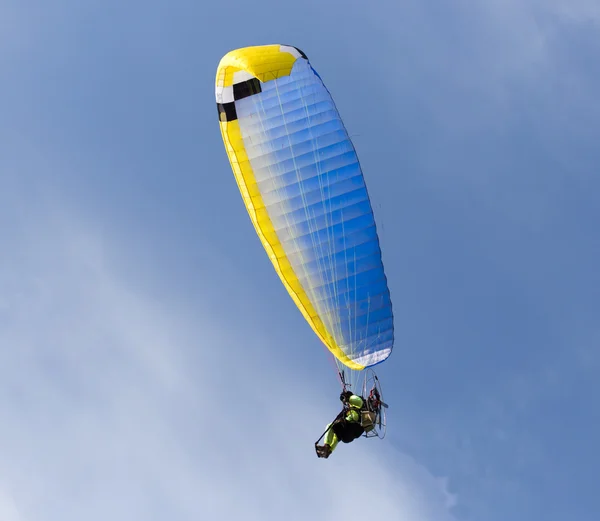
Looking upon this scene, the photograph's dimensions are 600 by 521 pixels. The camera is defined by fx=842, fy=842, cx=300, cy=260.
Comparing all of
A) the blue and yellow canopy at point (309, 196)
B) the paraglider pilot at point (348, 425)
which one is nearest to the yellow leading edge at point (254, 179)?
the blue and yellow canopy at point (309, 196)

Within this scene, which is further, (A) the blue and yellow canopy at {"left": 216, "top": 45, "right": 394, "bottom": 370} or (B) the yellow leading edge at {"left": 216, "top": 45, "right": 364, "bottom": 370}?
(B) the yellow leading edge at {"left": 216, "top": 45, "right": 364, "bottom": 370}

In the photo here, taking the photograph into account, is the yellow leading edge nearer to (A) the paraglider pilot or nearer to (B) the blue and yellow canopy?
(B) the blue and yellow canopy

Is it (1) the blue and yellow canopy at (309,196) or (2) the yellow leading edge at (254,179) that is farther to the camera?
(2) the yellow leading edge at (254,179)

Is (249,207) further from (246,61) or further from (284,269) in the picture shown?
(246,61)

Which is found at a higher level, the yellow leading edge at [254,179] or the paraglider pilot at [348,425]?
the yellow leading edge at [254,179]

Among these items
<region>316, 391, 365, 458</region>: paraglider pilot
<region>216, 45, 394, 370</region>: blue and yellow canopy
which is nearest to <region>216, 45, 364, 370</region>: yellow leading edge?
<region>216, 45, 394, 370</region>: blue and yellow canopy

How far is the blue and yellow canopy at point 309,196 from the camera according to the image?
24.2m

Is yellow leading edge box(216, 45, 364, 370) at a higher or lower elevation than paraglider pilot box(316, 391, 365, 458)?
higher

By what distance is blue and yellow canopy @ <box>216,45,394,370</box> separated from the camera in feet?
79.4

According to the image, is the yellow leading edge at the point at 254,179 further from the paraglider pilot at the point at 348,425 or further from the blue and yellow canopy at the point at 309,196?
the paraglider pilot at the point at 348,425

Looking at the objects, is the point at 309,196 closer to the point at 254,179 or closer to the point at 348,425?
the point at 254,179

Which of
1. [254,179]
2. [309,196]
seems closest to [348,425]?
[309,196]

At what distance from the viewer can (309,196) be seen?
2423 centimetres

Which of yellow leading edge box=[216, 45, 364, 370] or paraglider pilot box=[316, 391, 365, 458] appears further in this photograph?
yellow leading edge box=[216, 45, 364, 370]
